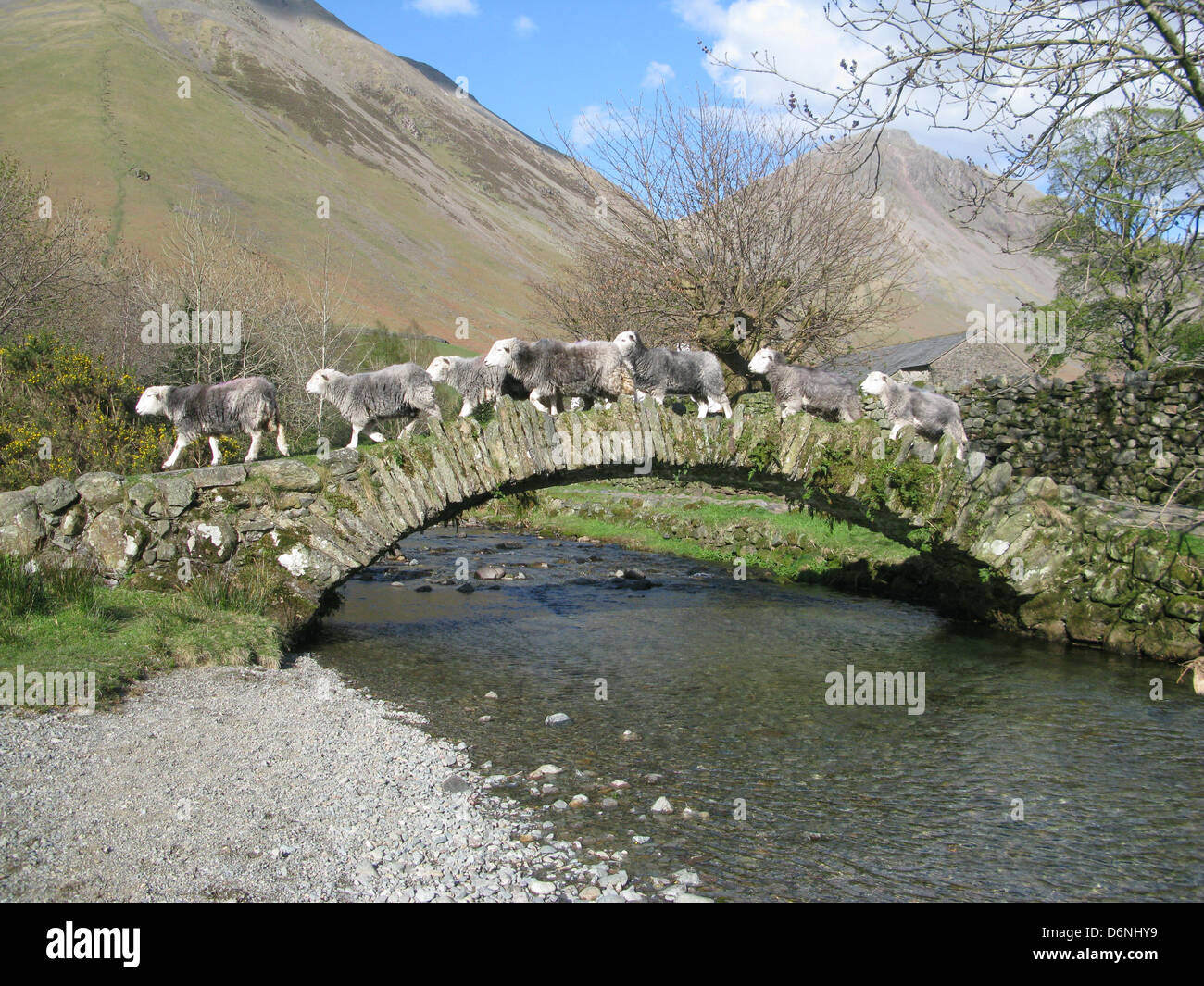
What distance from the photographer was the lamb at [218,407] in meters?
11.0

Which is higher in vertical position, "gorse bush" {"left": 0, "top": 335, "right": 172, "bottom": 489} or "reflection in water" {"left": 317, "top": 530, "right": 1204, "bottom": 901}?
"gorse bush" {"left": 0, "top": 335, "right": 172, "bottom": 489}

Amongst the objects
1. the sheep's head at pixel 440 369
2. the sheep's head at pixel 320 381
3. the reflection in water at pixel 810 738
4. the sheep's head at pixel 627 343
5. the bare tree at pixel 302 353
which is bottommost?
the reflection in water at pixel 810 738

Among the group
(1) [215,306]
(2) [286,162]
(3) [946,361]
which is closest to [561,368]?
→ (1) [215,306]

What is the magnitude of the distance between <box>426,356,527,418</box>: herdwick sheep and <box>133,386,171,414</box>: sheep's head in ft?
11.2

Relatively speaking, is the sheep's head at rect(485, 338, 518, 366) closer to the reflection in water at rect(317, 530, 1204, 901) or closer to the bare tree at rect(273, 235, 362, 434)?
the reflection in water at rect(317, 530, 1204, 901)

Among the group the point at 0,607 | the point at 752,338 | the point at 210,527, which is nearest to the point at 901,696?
the point at 210,527

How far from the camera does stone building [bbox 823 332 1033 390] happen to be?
36.9 meters

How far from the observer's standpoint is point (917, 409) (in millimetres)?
13000

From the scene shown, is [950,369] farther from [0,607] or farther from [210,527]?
[0,607]

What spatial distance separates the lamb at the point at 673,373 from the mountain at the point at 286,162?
46761 millimetres

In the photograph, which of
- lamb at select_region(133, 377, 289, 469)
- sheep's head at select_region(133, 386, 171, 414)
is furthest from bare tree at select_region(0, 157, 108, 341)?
lamb at select_region(133, 377, 289, 469)

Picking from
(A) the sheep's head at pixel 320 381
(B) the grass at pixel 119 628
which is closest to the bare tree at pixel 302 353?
(A) the sheep's head at pixel 320 381

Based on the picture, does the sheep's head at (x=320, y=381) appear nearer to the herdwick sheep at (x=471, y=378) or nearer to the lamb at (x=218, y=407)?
the lamb at (x=218, y=407)

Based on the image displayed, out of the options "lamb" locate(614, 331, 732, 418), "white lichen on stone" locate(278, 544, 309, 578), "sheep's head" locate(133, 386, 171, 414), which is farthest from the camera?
"lamb" locate(614, 331, 732, 418)
